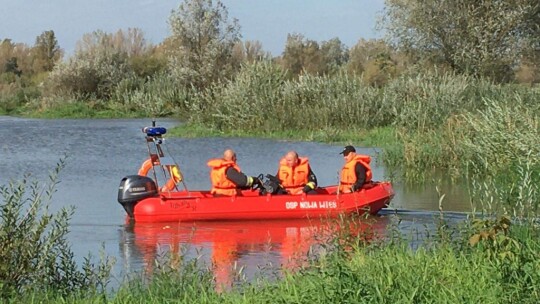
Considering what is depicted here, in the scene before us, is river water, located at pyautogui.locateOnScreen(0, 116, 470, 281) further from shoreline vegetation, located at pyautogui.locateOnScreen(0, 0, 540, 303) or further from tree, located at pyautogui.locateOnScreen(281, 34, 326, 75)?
tree, located at pyautogui.locateOnScreen(281, 34, 326, 75)

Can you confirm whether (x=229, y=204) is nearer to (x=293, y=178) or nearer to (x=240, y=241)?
(x=293, y=178)

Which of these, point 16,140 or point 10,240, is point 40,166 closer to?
point 16,140

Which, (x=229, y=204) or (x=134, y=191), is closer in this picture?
(x=229, y=204)

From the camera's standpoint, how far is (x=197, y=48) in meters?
49.8

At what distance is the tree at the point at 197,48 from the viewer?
49.2m

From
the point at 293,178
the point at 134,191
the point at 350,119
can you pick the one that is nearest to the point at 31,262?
the point at 134,191

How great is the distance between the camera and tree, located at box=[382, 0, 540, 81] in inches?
1393

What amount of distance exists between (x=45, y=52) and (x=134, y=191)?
63071mm

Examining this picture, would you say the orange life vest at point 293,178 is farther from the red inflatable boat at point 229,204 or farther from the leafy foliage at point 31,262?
Answer: the leafy foliage at point 31,262

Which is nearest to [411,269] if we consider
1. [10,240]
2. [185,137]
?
[10,240]

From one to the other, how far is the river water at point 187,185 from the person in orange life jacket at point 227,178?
647 millimetres

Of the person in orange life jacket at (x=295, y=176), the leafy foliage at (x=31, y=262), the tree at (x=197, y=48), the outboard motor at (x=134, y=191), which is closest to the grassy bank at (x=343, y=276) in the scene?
the leafy foliage at (x=31, y=262)

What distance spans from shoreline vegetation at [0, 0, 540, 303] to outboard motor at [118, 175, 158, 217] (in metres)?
0.86

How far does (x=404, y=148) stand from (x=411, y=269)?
1296 centimetres
